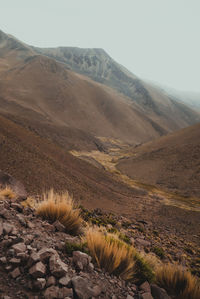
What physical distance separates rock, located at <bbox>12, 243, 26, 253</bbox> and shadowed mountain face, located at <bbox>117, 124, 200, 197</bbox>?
98.5 ft

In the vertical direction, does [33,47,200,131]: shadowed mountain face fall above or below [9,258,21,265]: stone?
above

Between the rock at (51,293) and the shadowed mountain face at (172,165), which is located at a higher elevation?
the rock at (51,293)

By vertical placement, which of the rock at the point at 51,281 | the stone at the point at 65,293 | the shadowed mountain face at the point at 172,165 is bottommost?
the shadowed mountain face at the point at 172,165

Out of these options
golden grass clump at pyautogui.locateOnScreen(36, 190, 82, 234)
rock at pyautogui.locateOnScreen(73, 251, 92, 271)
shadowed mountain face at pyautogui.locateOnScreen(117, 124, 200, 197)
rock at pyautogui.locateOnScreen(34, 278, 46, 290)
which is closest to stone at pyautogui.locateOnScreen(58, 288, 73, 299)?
rock at pyautogui.locateOnScreen(34, 278, 46, 290)

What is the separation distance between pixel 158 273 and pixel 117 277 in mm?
1141

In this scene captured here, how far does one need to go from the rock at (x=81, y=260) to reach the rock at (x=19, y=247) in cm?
85

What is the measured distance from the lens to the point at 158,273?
3816 mm

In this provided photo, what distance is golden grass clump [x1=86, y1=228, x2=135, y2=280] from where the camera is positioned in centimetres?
328

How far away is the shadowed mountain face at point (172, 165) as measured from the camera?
31.0 metres

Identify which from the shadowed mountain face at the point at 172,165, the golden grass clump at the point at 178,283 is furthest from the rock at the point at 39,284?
the shadowed mountain face at the point at 172,165

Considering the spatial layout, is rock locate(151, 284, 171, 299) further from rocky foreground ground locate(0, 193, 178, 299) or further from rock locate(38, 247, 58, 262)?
rock locate(38, 247, 58, 262)

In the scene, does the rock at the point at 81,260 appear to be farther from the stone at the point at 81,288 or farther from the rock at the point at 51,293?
the rock at the point at 51,293

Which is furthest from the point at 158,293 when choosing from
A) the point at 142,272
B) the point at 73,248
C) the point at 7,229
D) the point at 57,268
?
the point at 7,229

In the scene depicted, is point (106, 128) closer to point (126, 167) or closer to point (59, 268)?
point (126, 167)
